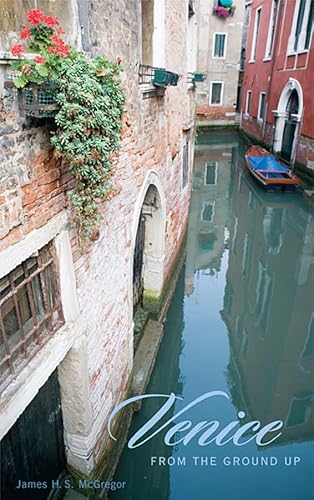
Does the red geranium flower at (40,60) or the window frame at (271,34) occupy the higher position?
the window frame at (271,34)

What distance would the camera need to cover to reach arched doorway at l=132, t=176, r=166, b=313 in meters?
5.32

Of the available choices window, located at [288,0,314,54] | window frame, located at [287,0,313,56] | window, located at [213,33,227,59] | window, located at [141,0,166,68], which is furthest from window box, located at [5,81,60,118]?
window, located at [213,33,227,59]

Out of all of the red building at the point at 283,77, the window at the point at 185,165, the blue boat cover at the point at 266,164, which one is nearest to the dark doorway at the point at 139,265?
the window at the point at 185,165

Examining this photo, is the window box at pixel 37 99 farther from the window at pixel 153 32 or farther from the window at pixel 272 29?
the window at pixel 272 29

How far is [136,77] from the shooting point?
354 cm

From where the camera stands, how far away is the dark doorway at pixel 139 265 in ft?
17.8

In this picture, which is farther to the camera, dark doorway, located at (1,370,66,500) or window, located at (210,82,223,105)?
window, located at (210,82,223,105)

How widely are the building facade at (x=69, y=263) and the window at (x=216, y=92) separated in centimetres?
1921

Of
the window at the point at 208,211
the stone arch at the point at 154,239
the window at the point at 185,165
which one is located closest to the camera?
the stone arch at the point at 154,239

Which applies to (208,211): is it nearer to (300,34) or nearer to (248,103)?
(300,34)

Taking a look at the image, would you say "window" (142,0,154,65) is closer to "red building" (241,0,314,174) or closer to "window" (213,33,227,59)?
"red building" (241,0,314,174)

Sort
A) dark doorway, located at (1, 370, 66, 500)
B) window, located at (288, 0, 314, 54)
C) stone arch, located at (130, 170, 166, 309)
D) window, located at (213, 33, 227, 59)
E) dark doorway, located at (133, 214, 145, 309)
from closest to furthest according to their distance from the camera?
dark doorway, located at (1, 370, 66, 500), stone arch, located at (130, 170, 166, 309), dark doorway, located at (133, 214, 145, 309), window, located at (288, 0, 314, 54), window, located at (213, 33, 227, 59)

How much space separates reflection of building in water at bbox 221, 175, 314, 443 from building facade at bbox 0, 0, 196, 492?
203 centimetres

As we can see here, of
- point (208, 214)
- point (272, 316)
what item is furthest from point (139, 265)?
point (208, 214)
